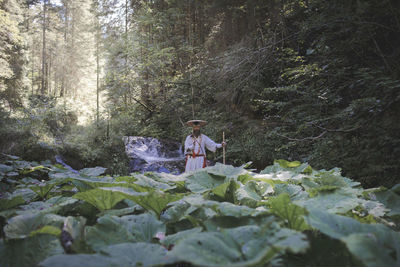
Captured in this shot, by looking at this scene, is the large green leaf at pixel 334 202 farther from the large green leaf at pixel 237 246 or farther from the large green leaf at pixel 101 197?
the large green leaf at pixel 101 197

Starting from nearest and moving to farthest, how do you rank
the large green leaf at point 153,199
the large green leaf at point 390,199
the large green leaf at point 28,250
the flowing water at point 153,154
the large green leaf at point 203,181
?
the large green leaf at point 28,250
the large green leaf at point 153,199
the large green leaf at point 390,199
the large green leaf at point 203,181
the flowing water at point 153,154

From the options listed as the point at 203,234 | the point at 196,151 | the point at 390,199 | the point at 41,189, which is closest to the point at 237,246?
the point at 203,234

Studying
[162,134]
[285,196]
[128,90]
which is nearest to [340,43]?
[285,196]

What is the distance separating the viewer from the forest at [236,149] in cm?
50

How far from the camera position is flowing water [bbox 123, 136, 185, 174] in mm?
8430

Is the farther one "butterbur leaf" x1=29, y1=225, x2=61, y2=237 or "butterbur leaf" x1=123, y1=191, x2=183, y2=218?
"butterbur leaf" x1=123, y1=191, x2=183, y2=218

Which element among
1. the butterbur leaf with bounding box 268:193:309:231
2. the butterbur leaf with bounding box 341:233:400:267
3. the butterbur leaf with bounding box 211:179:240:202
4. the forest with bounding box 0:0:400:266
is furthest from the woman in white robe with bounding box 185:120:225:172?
the butterbur leaf with bounding box 341:233:400:267

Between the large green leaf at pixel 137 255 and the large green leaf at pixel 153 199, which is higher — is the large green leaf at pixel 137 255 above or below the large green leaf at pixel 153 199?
below

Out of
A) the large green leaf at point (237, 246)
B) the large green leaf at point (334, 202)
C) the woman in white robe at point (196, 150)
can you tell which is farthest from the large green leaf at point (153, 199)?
the woman in white robe at point (196, 150)

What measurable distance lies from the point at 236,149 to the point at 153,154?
3.84 m

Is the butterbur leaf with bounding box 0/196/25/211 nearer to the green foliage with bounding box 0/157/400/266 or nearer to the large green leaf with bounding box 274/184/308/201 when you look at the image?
the green foliage with bounding box 0/157/400/266

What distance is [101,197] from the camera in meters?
0.74

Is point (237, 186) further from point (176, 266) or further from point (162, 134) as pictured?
point (162, 134)

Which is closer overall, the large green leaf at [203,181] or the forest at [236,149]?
the forest at [236,149]
